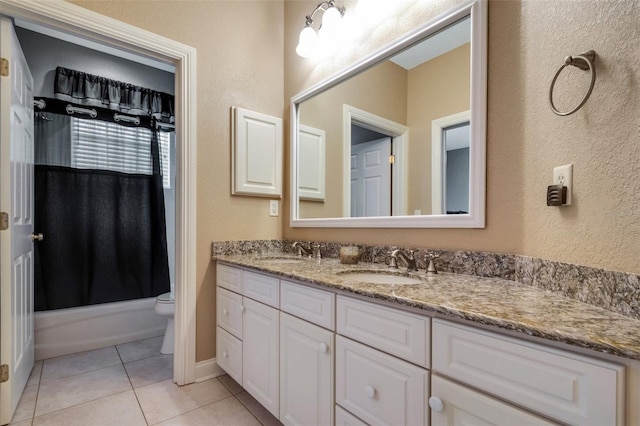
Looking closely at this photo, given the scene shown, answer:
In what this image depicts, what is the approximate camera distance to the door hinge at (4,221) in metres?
1.50

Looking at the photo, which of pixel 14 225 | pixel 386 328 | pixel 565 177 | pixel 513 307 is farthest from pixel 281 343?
pixel 14 225

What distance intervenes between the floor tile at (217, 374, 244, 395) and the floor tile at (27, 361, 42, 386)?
1.06 m

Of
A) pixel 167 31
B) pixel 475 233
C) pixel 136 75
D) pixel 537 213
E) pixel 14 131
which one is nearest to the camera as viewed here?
pixel 537 213

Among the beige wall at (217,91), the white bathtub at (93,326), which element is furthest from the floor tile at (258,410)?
the white bathtub at (93,326)

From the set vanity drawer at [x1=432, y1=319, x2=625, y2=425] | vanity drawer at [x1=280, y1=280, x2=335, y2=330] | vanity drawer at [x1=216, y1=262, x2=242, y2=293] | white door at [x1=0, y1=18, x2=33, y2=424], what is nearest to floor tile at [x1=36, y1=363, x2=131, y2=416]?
white door at [x1=0, y1=18, x2=33, y2=424]

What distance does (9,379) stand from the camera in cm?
153

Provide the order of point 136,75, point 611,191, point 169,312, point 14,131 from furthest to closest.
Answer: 1. point 136,75
2. point 169,312
3. point 14,131
4. point 611,191

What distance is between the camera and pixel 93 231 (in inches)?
102

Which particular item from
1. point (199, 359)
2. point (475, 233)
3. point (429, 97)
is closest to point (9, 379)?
point (199, 359)

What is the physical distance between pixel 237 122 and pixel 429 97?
1.19 meters

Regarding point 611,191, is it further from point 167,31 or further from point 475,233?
point 167,31

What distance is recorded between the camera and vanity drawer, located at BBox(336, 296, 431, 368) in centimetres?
88

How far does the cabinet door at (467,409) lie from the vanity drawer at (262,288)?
779 millimetres

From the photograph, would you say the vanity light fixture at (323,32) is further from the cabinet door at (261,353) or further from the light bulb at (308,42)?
the cabinet door at (261,353)
